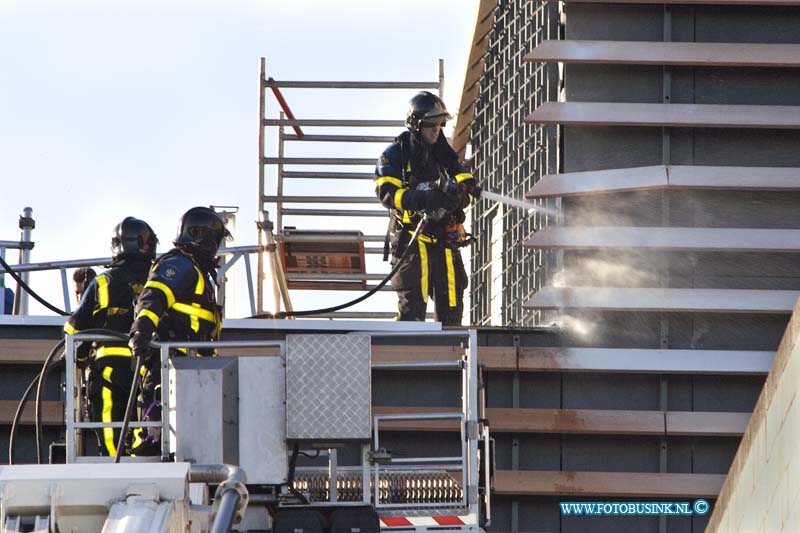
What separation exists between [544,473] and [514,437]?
286 millimetres

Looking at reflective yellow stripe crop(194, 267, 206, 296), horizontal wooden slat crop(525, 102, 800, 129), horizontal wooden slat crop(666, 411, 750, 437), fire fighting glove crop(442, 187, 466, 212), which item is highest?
horizontal wooden slat crop(525, 102, 800, 129)

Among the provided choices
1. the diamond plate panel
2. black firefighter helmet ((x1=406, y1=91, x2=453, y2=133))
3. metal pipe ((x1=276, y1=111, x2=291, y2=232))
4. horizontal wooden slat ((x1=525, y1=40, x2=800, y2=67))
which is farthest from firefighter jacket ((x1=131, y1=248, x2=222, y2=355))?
metal pipe ((x1=276, y1=111, x2=291, y2=232))

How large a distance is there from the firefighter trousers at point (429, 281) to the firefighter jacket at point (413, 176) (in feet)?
0.46

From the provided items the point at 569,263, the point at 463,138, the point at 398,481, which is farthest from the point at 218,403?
the point at 463,138

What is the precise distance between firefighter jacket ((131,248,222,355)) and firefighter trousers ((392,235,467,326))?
2.15 meters

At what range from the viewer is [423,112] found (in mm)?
11977

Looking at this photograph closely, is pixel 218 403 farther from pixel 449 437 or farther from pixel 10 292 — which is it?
pixel 10 292

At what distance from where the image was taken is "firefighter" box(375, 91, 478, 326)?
1187cm

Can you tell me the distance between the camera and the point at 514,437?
1100 cm

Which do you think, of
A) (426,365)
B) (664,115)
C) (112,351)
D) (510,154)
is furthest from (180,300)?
(510,154)

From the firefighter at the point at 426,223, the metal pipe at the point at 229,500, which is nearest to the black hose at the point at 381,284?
the firefighter at the point at 426,223

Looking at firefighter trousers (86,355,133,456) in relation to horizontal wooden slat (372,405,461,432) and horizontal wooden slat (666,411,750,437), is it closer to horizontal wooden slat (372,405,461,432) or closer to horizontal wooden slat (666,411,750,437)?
horizontal wooden slat (372,405,461,432)

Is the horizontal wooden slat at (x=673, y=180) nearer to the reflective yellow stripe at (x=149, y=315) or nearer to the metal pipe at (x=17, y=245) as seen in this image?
the reflective yellow stripe at (x=149, y=315)

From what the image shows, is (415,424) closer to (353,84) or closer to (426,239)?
(426,239)
